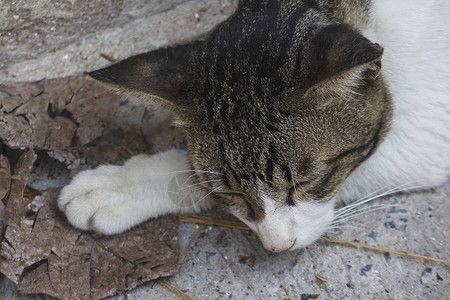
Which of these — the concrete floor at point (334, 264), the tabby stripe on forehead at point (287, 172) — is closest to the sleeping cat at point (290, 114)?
the tabby stripe on forehead at point (287, 172)

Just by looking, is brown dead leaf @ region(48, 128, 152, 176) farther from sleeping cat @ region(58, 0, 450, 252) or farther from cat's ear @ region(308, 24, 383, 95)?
cat's ear @ region(308, 24, 383, 95)

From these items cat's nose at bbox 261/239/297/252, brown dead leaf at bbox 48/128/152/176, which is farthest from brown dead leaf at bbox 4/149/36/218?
cat's nose at bbox 261/239/297/252

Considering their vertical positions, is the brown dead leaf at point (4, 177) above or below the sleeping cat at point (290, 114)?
below

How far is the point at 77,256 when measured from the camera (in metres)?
1.81

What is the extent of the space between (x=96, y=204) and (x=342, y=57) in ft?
3.59

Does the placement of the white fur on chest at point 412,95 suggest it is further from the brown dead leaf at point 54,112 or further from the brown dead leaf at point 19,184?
the brown dead leaf at point 19,184

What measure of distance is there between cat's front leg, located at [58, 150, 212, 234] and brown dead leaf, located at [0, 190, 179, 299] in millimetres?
51

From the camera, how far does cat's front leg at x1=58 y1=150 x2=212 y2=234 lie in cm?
184

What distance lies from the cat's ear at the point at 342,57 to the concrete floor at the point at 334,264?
28.0 inches

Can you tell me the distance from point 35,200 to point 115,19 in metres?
1.05

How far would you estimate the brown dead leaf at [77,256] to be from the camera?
1720 millimetres

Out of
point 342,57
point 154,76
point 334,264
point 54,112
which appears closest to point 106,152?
point 54,112

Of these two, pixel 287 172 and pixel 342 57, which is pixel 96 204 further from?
pixel 342 57

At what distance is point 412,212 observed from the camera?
1920mm
